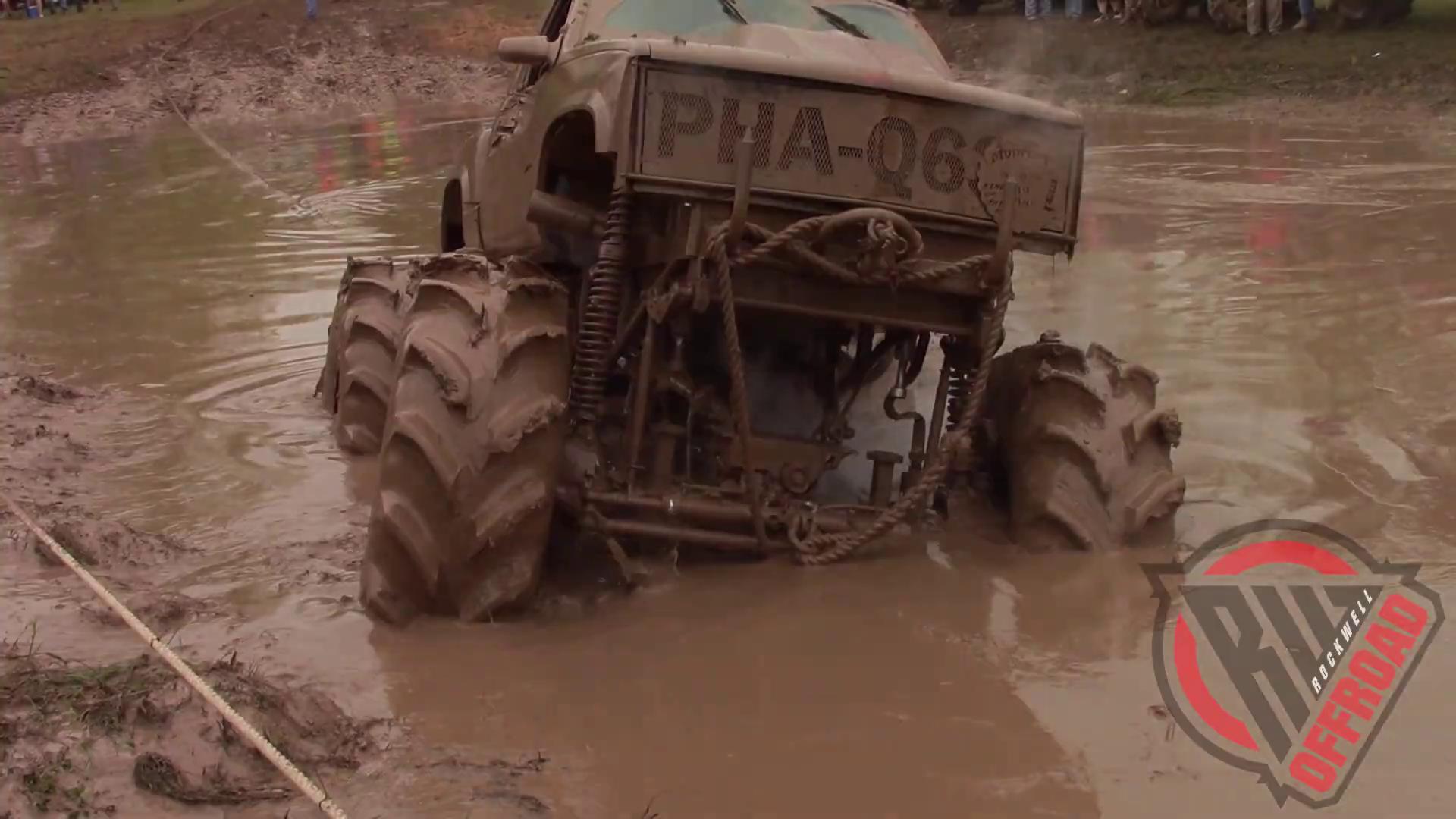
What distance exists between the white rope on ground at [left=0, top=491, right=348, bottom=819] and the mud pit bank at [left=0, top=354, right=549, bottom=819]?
2.0 inches

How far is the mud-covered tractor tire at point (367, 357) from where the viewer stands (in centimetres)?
703

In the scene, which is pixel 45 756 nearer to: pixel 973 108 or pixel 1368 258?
pixel 973 108

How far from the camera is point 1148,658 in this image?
493 cm

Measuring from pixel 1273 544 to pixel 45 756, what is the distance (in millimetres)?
4176

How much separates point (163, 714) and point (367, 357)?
3.23 m

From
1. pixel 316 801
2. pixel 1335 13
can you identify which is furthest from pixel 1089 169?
pixel 316 801

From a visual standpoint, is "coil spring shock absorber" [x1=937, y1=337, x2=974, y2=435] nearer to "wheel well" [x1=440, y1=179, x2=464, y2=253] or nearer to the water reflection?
the water reflection

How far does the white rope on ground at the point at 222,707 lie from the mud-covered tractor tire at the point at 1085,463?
2.93 metres

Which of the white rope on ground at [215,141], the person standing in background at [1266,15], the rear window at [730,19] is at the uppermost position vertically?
the rear window at [730,19]

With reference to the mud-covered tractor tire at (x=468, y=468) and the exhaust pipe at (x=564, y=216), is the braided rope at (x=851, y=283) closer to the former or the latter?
the mud-covered tractor tire at (x=468, y=468)

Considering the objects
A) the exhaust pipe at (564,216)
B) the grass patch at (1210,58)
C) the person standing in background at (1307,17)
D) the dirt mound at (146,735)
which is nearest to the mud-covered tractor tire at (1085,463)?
the exhaust pipe at (564,216)

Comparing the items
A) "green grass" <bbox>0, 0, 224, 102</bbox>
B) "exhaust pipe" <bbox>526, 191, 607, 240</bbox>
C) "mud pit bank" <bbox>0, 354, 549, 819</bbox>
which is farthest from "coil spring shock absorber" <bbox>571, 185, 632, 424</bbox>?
"green grass" <bbox>0, 0, 224, 102</bbox>

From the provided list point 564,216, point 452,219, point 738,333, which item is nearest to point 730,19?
point 564,216

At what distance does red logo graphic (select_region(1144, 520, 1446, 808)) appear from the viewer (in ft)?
14.2
